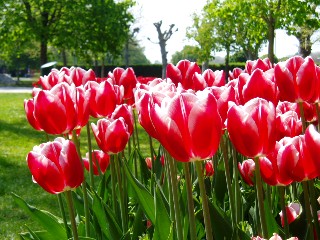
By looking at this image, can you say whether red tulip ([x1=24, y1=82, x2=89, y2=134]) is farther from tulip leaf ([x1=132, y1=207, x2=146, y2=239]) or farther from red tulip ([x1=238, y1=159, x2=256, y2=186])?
red tulip ([x1=238, y1=159, x2=256, y2=186])

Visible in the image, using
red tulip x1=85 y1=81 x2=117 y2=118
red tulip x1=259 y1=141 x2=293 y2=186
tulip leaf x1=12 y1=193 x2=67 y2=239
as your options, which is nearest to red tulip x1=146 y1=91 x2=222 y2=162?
red tulip x1=259 y1=141 x2=293 y2=186

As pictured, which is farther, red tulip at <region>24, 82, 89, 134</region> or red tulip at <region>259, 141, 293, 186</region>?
red tulip at <region>24, 82, 89, 134</region>

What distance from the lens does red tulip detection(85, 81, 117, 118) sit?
2287 mm

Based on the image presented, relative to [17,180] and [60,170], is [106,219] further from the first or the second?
[17,180]

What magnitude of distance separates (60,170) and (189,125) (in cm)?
51

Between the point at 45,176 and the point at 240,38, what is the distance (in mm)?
45006

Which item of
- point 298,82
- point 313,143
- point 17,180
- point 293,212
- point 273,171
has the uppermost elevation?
point 298,82

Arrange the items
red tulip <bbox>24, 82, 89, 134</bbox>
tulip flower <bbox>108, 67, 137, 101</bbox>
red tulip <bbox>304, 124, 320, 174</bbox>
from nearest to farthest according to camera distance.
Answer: red tulip <bbox>304, 124, 320, 174</bbox> < red tulip <bbox>24, 82, 89, 134</bbox> < tulip flower <bbox>108, 67, 137, 101</bbox>

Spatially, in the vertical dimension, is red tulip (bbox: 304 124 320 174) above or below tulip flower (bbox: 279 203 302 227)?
above

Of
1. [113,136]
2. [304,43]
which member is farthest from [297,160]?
[304,43]

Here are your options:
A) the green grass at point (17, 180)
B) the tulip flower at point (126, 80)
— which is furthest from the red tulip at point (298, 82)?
the green grass at point (17, 180)

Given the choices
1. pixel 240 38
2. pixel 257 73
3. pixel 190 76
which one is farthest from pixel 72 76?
pixel 240 38

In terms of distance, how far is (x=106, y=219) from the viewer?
6.97 feet

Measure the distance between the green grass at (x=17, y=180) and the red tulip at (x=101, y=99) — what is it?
2.10 feet
